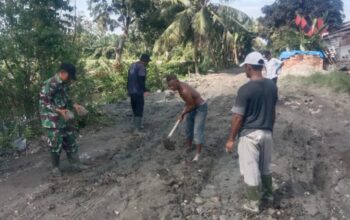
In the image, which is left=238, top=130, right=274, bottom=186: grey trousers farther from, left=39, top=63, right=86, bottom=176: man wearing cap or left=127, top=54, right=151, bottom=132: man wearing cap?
left=127, top=54, right=151, bottom=132: man wearing cap

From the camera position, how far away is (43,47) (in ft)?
27.9

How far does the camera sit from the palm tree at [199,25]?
22.6 m

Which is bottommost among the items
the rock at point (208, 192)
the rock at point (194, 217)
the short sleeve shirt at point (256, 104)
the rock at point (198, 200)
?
the rock at point (194, 217)

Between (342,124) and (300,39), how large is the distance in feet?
38.1

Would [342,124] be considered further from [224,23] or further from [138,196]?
[224,23]

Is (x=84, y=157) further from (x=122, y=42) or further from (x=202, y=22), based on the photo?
(x=122, y=42)

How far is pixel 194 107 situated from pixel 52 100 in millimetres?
2098

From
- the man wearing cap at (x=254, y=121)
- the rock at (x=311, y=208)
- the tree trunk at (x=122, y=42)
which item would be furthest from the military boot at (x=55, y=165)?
the tree trunk at (x=122, y=42)

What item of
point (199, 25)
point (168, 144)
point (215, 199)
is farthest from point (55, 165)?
point (199, 25)

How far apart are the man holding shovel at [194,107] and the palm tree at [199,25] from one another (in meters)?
15.8

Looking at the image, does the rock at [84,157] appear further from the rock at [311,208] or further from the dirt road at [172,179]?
the rock at [311,208]

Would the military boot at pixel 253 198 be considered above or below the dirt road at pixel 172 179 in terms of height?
above

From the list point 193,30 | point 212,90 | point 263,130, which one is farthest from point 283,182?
point 193,30

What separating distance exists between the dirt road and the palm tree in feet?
42.9
